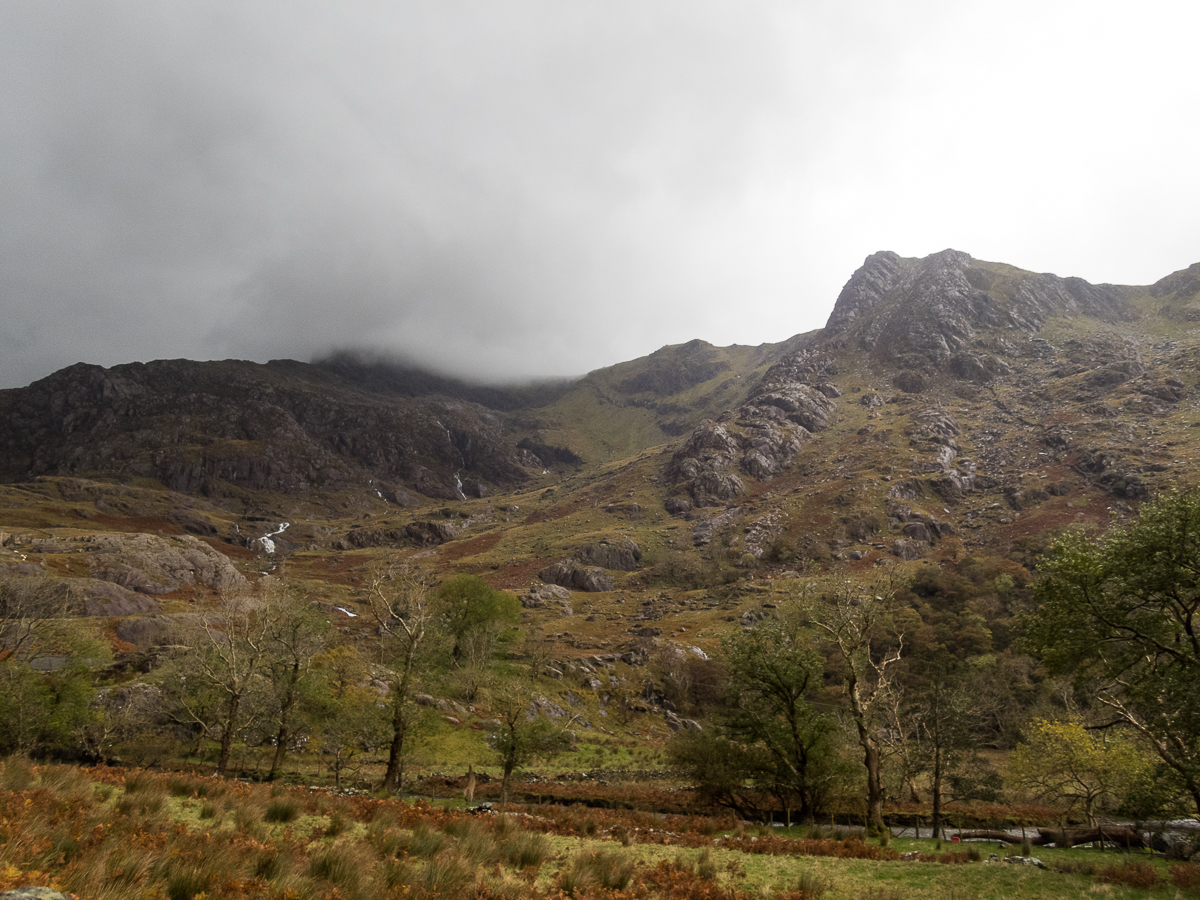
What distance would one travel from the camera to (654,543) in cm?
17425

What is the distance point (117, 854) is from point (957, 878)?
845 inches

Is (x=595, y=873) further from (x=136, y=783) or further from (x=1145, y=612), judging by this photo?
(x=1145, y=612)

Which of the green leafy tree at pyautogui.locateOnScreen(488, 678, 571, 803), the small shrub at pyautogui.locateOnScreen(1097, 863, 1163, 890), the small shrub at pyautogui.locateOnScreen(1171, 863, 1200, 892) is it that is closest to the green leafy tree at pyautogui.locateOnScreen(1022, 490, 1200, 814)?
the small shrub at pyautogui.locateOnScreen(1171, 863, 1200, 892)

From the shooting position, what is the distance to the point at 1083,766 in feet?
121

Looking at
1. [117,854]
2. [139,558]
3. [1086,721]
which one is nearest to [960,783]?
[1086,721]

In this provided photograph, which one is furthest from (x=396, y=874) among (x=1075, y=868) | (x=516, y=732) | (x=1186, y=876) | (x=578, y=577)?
(x=578, y=577)

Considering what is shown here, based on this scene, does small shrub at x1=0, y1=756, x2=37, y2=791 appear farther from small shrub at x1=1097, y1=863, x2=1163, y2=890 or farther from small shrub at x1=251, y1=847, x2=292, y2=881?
small shrub at x1=1097, y1=863, x2=1163, y2=890

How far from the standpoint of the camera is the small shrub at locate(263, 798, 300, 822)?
14421 millimetres

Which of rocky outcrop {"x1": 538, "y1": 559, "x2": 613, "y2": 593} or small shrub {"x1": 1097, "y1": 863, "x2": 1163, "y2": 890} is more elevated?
rocky outcrop {"x1": 538, "y1": 559, "x2": 613, "y2": 593}

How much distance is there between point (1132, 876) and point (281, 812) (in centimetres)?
2528

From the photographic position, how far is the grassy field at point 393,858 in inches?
293

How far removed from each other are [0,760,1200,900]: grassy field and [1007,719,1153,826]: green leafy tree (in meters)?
19.1

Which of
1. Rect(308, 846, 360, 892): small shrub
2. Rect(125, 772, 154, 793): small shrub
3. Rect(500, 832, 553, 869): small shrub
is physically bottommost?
Rect(500, 832, 553, 869): small shrub

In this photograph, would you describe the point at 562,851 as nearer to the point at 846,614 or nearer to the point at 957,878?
the point at 957,878
